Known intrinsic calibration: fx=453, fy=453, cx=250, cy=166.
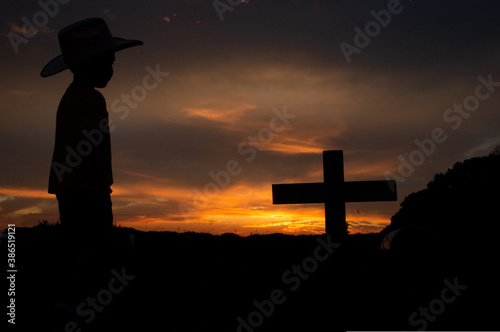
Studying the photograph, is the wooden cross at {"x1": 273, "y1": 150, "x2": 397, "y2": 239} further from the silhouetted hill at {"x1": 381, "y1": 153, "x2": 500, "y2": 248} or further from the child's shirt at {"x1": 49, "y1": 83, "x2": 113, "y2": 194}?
the child's shirt at {"x1": 49, "y1": 83, "x2": 113, "y2": 194}

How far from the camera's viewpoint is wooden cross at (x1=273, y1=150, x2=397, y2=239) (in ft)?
32.8

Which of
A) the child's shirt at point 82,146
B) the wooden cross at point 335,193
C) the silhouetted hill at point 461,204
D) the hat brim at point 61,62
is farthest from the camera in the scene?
the wooden cross at point 335,193

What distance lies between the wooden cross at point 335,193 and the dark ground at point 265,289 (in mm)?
2564

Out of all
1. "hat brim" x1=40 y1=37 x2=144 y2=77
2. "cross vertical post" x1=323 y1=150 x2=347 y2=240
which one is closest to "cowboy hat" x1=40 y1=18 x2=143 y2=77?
"hat brim" x1=40 y1=37 x2=144 y2=77

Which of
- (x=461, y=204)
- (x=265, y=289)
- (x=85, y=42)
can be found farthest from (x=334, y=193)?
(x=85, y=42)

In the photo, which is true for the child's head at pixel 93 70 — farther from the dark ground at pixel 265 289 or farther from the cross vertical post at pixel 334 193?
the cross vertical post at pixel 334 193

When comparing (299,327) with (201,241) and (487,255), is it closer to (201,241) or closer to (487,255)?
(487,255)

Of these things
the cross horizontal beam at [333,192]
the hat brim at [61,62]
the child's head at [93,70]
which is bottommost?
the cross horizontal beam at [333,192]

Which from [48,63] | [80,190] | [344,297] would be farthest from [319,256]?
[48,63]

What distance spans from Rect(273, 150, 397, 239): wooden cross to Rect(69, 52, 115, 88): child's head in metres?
5.95

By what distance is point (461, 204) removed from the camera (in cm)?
698

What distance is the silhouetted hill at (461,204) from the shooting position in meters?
6.55

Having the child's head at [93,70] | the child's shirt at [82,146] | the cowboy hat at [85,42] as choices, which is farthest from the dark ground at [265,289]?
the cowboy hat at [85,42]

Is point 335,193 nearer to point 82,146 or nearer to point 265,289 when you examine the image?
point 265,289
